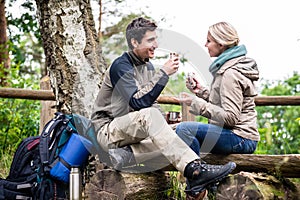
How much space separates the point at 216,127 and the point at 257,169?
40 cm

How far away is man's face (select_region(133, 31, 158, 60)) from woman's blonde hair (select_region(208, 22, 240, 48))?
1.35 ft

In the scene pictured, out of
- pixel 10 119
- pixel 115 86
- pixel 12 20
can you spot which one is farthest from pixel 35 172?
pixel 12 20

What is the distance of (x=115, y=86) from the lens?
3.43 m

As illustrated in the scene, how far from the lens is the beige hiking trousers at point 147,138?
312 centimetres

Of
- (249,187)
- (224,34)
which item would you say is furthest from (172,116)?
(249,187)

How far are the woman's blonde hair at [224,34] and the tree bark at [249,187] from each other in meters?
0.91

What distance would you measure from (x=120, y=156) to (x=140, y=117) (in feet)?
1.29

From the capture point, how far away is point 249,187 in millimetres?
3086

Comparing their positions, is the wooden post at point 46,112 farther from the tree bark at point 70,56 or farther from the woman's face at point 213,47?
the woman's face at point 213,47

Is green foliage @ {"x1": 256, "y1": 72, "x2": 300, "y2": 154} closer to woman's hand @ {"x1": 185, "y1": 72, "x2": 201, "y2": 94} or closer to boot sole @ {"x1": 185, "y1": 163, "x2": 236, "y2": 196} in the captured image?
woman's hand @ {"x1": 185, "y1": 72, "x2": 201, "y2": 94}

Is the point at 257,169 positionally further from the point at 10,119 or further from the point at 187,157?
the point at 10,119

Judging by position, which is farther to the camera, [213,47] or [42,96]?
[42,96]

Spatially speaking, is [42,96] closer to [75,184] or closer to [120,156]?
[75,184]

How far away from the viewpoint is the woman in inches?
126
